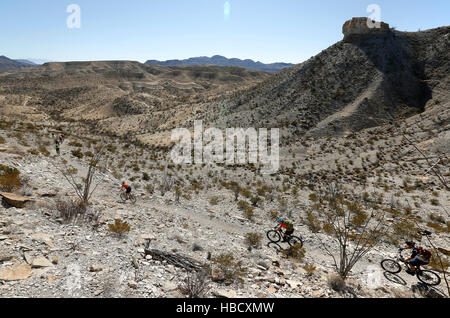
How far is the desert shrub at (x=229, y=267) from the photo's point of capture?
22.2ft

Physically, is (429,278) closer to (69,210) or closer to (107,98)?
(69,210)

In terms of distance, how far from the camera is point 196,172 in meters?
24.7

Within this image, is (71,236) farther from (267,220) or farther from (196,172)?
(196,172)

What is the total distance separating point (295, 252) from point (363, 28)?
58.8 meters

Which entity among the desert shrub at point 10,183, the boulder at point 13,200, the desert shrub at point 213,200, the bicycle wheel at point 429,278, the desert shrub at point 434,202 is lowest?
the bicycle wheel at point 429,278

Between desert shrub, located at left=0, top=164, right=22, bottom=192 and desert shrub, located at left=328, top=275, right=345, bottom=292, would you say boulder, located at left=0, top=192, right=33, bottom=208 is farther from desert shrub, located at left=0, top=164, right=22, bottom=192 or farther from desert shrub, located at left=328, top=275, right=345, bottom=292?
desert shrub, located at left=328, top=275, right=345, bottom=292

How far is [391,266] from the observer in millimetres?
9703

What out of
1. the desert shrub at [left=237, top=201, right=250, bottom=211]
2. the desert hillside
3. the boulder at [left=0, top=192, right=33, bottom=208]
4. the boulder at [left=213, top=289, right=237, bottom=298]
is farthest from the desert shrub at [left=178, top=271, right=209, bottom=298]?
the desert shrub at [left=237, top=201, right=250, bottom=211]

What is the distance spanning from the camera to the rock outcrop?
49.6 meters

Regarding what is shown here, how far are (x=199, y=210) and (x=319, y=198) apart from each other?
10.6 metres

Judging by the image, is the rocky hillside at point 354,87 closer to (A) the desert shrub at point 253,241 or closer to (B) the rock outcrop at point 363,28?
(B) the rock outcrop at point 363,28

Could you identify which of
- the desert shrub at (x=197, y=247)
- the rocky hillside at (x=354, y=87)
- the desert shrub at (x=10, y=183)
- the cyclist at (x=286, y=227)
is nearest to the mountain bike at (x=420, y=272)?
the cyclist at (x=286, y=227)

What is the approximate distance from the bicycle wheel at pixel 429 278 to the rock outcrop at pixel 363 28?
55916mm
